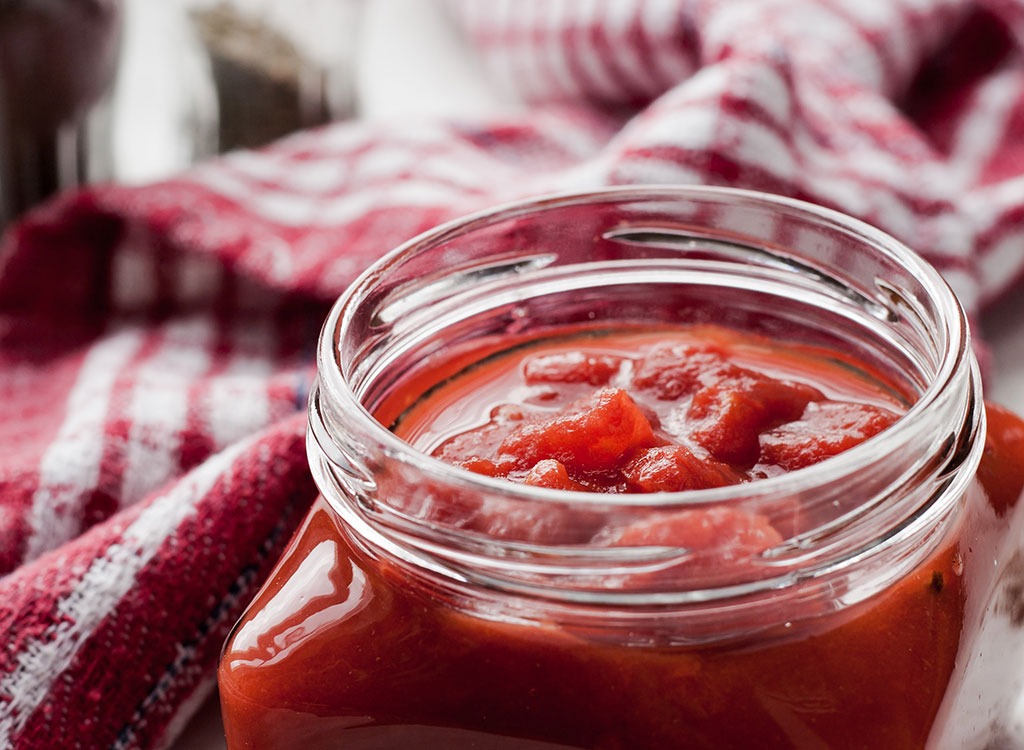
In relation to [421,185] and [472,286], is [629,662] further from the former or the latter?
[421,185]

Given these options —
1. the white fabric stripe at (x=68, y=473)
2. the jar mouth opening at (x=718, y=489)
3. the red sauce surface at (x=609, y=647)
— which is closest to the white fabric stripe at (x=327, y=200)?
the white fabric stripe at (x=68, y=473)

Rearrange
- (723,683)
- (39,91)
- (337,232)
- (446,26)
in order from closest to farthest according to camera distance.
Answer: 1. (723,683)
2. (337,232)
3. (39,91)
4. (446,26)

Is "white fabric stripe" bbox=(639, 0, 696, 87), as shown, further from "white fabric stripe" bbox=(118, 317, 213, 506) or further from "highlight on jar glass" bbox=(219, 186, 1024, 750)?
"highlight on jar glass" bbox=(219, 186, 1024, 750)

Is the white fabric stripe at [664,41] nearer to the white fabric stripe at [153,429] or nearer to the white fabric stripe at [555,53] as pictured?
the white fabric stripe at [555,53]

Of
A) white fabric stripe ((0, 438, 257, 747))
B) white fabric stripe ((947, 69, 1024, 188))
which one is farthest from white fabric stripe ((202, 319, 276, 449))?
white fabric stripe ((947, 69, 1024, 188))

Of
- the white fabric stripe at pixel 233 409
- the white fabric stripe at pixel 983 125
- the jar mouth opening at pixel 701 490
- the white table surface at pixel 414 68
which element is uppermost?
the jar mouth opening at pixel 701 490

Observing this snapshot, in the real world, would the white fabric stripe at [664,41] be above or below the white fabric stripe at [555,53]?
above

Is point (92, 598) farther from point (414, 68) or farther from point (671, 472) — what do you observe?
point (414, 68)

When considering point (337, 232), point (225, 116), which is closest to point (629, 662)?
point (337, 232)
